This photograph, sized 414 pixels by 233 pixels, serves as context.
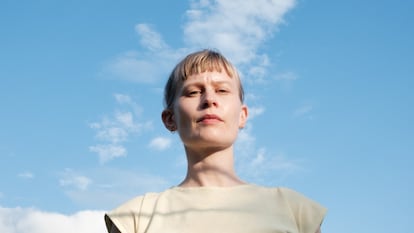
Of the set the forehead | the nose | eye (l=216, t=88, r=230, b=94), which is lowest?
the nose

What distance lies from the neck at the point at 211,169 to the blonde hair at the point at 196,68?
0.24 meters

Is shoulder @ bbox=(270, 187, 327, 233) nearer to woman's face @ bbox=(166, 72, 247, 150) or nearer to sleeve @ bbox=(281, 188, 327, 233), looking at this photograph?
sleeve @ bbox=(281, 188, 327, 233)

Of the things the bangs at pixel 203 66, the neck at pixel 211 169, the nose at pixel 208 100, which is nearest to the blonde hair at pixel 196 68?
the bangs at pixel 203 66

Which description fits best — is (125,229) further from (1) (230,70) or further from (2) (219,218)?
(1) (230,70)

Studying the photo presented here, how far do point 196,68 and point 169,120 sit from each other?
0.73 ft

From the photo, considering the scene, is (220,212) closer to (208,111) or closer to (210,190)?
(210,190)

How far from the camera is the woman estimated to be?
5.74 feet

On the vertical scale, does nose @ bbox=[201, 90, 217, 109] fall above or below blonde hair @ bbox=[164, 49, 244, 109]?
below

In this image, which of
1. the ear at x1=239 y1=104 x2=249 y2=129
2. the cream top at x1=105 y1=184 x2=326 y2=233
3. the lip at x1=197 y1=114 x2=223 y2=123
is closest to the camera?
the cream top at x1=105 y1=184 x2=326 y2=233

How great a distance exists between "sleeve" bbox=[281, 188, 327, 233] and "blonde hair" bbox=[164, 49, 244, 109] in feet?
1.44

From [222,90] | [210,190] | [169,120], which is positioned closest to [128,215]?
[210,190]

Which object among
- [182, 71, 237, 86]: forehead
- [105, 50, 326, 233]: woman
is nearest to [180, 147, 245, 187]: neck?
[105, 50, 326, 233]: woman

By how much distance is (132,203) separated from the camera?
1879mm

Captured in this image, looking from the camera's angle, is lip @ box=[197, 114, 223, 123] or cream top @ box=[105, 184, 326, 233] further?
lip @ box=[197, 114, 223, 123]
